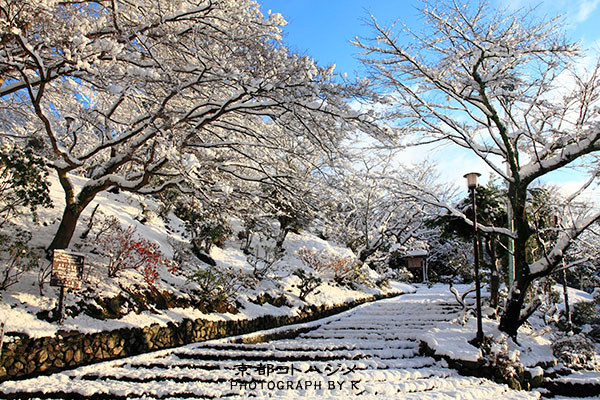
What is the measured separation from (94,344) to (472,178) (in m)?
7.75

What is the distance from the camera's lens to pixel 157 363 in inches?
209

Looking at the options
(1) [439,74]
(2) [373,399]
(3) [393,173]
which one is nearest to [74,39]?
(2) [373,399]

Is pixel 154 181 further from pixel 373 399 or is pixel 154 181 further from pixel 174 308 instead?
pixel 373 399

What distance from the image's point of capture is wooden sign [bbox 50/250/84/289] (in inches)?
193

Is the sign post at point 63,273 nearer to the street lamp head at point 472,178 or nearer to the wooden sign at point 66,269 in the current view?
the wooden sign at point 66,269

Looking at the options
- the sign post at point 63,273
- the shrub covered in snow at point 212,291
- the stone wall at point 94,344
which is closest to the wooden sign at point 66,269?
the sign post at point 63,273

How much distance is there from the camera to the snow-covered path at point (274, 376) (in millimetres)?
4191

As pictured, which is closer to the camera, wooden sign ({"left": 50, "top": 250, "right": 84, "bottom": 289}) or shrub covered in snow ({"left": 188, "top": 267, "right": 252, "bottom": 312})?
wooden sign ({"left": 50, "top": 250, "right": 84, "bottom": 289})

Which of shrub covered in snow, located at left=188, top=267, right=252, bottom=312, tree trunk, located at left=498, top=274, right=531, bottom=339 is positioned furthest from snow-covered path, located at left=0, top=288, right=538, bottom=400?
tree trunk, located at left=498, top=274, right=531, bottom=339

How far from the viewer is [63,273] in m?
4.99

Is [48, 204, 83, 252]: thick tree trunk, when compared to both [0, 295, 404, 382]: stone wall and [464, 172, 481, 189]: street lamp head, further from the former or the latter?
[464, 172, 481, 189]: street lamp head

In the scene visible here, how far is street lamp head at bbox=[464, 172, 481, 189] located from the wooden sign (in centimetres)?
766

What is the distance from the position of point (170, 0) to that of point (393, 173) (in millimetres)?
16761

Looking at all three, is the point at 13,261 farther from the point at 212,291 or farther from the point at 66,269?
the point at 212,291
